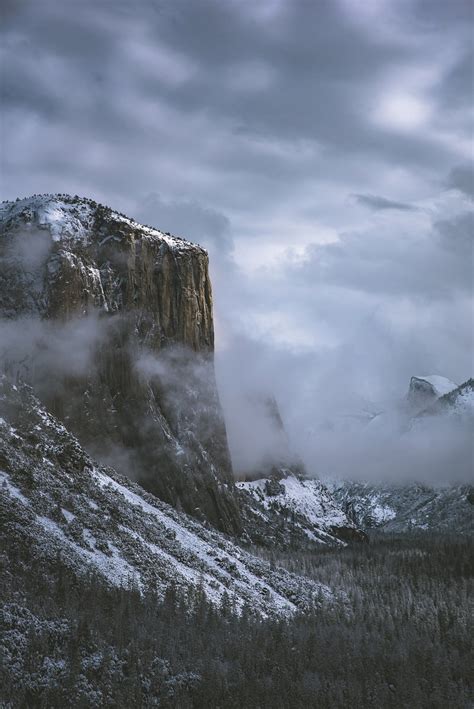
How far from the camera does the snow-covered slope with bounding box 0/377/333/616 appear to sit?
3750 inches

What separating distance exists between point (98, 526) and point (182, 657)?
79.0ft

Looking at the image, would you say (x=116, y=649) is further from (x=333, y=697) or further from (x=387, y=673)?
(x=387, y=673)

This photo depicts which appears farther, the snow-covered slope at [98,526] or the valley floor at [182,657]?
the snow-covered slope at [98,526]

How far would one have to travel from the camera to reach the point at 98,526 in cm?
10556

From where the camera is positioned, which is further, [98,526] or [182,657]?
[98,526]

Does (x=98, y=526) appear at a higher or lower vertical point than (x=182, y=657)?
higher

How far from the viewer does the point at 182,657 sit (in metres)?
87.4

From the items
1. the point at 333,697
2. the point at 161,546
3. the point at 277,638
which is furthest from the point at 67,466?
the point at 333,697

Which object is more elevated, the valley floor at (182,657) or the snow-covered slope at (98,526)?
the snow-covered slope at (98,526)

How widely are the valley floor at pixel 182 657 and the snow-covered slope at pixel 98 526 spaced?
4.16 m

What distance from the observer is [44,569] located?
8756 cm

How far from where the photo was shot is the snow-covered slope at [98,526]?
313 ft

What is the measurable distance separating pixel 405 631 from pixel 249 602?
36147mm

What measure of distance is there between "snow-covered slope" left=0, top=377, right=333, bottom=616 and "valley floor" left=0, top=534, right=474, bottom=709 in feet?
13.7
